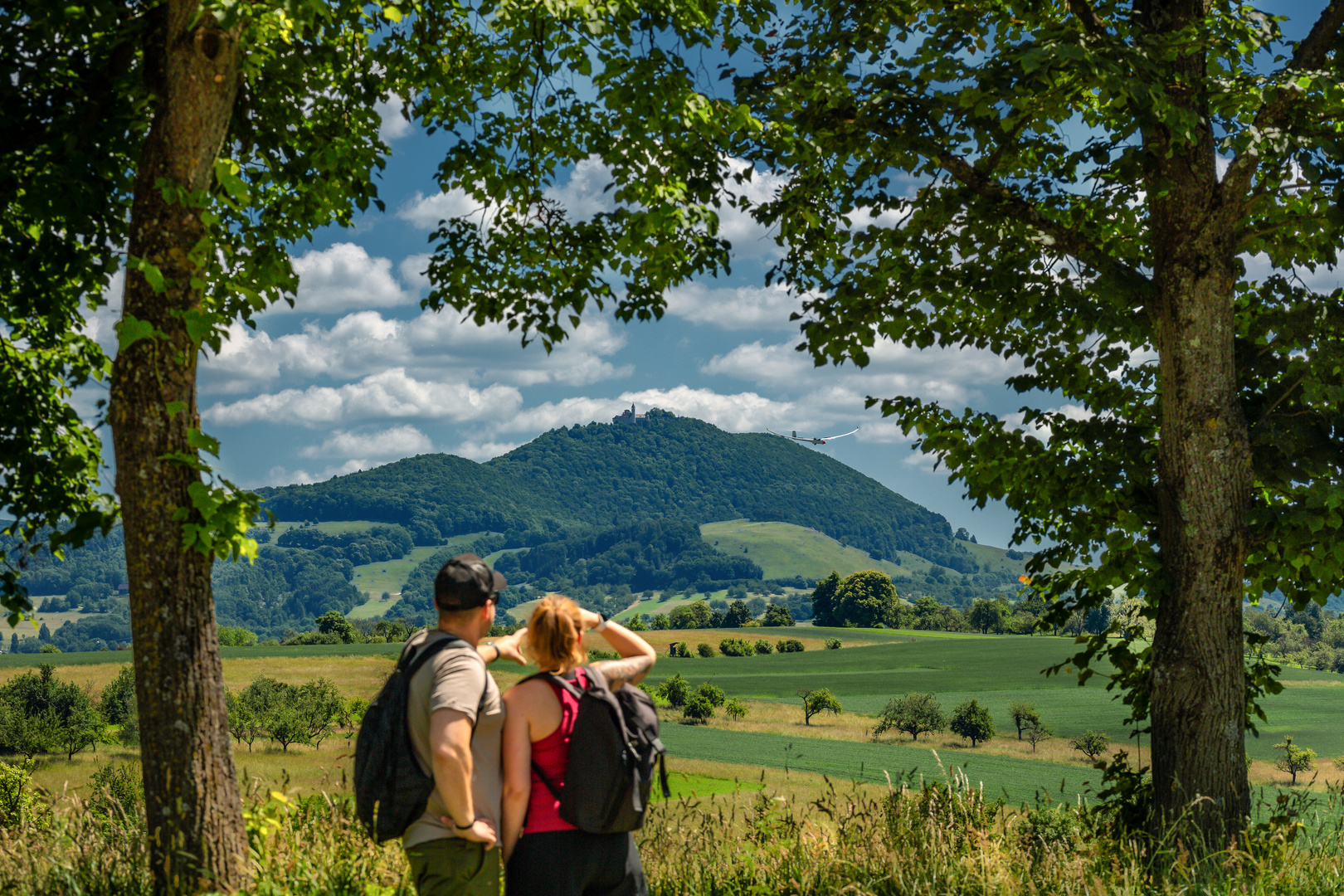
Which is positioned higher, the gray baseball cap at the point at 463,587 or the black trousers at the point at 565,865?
the gray baseball cap at the point at 463,587

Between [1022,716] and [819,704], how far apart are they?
1734 cm

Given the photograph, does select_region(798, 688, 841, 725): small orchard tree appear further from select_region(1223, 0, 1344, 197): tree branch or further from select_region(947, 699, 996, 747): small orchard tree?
select_region(1223, 0, 1344, 197): tree branch

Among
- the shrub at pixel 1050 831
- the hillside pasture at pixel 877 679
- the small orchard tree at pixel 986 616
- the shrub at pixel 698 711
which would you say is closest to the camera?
the shrub at pixel 1050 831

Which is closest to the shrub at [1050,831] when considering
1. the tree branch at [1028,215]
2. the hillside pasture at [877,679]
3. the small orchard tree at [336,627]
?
the tree branch at [1028,215]

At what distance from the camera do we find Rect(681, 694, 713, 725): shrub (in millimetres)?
76062

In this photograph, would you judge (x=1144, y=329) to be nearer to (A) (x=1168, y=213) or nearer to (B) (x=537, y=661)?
(A) (x=1168, y=213)

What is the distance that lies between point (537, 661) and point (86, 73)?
768cm

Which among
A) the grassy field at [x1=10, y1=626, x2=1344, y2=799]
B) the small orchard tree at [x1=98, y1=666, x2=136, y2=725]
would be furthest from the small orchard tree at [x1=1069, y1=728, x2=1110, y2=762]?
the small orchard tree at [x1=98, y1=666, x2=136, y2=725]

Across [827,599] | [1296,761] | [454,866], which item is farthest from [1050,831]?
[827,599]

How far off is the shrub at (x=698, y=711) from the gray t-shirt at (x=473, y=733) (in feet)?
244

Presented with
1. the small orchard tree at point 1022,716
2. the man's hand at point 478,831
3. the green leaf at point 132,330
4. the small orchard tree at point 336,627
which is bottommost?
the small orchard tree at point 1022,716

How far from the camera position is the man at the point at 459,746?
12.5 ft

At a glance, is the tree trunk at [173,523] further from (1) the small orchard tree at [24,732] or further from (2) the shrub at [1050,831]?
(1) the small orchard tree at [24,732]

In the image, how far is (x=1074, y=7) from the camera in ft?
28.8
